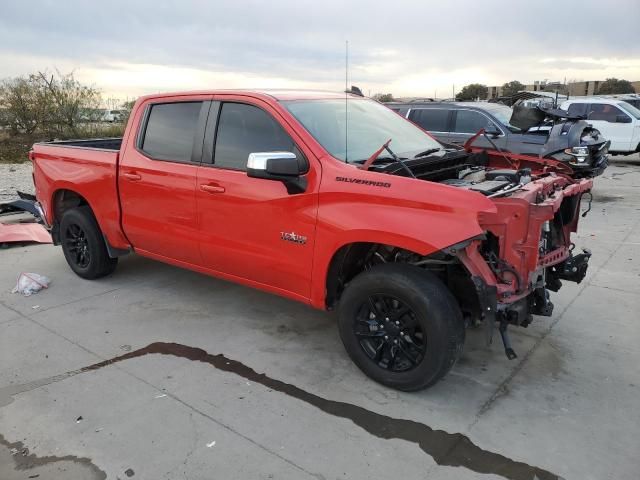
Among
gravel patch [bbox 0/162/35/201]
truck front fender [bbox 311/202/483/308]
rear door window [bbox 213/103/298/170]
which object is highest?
Result: rear door window [bbox 213/103/298/170]

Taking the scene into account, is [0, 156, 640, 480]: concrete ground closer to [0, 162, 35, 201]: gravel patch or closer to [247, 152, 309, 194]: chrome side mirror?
[247, 152, 309, 194]: chrome side mirror

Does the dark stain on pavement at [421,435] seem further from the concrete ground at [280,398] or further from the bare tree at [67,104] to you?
the bare tree at [67,104]

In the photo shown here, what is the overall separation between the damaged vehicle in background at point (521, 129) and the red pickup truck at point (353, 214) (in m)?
2.51

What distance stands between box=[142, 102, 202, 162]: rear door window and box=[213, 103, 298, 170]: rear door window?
0.34 m

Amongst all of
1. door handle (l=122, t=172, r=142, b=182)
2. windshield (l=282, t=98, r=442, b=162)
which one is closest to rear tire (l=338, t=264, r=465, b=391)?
windshield (l=282, t=98, r=442, b=162)

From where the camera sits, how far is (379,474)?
265 cm

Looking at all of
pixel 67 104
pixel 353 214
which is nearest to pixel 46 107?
pixel 67 104

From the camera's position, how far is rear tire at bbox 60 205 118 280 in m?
5.31

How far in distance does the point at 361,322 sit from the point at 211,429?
1.14 meters

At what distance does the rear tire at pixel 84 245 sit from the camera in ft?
17.4

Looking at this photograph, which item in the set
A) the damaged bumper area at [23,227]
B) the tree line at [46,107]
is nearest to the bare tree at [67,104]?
the tree line at [46,107]

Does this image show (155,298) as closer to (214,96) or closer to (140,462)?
(214,96)

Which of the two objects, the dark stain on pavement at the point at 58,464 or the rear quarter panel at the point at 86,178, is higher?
the rear quarter panel at the point at 86,178

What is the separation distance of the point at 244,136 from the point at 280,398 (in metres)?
1.93
